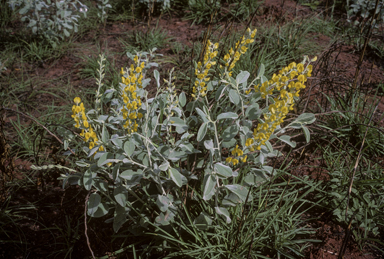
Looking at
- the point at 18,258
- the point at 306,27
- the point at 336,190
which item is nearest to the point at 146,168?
the point at 18,258

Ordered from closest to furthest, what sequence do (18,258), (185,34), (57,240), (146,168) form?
(146,168), (18,258), (57,240), (185,34)

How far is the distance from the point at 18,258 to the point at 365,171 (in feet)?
8.13

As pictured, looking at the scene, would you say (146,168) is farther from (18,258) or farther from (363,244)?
(363,244)

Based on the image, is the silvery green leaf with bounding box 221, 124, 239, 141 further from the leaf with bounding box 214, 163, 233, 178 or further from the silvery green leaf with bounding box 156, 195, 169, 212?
the silvery green leaf with bounding box 156, 195, 169, 212

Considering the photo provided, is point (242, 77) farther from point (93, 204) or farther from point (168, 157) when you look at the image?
point (93, 204)

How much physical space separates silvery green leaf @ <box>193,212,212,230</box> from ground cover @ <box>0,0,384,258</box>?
7 centimetres

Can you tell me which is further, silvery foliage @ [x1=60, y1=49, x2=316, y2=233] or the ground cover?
the ground cover

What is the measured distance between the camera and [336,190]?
1923mm

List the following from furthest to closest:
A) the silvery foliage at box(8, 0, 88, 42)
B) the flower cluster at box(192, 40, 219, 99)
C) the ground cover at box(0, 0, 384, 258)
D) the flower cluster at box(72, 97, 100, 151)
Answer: the silvery foliage at box(8, 0, 88, 42) < the ground cover at box(0, 0, 384, 258) < the flower cluster at box(192, 40, 219, 99) < the flower cluster at box(72, 97, 100, 151)

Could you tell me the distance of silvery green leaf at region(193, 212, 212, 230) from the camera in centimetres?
148

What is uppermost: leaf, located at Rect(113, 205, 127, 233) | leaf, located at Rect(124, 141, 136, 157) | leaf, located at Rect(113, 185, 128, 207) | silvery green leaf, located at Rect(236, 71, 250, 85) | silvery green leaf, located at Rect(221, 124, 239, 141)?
silvery green leaf, located at Rect(236, 71, 250, 85)

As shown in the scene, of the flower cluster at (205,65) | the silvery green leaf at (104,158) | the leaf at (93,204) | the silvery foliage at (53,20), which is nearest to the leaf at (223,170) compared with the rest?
the flower cluster at (205,65)

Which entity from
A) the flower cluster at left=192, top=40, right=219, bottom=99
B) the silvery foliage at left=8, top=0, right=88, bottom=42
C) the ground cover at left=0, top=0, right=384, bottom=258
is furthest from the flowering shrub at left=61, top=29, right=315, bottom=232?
the silvery foliage at left=8, top=0, right=88, bottom=42

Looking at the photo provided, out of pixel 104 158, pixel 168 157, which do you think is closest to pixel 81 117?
pixel 104 158
